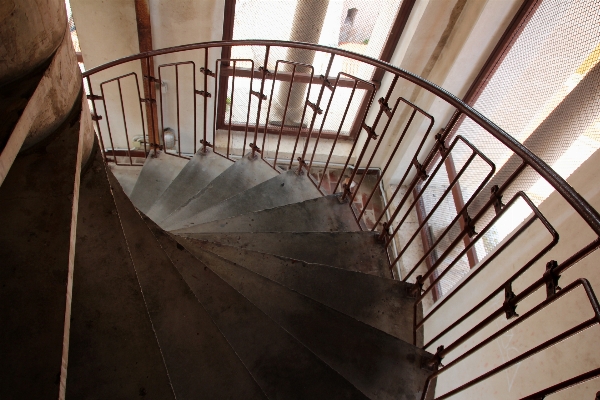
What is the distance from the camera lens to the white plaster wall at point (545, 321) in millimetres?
1836

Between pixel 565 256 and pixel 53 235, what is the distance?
2.13 metres

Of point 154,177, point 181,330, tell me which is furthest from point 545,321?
point 154,177

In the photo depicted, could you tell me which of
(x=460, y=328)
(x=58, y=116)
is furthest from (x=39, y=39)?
(x=460, y=328)

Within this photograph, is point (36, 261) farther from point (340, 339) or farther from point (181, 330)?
point (340, 339)

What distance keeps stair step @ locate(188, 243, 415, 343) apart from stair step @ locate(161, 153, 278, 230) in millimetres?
806

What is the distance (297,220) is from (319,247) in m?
0.31

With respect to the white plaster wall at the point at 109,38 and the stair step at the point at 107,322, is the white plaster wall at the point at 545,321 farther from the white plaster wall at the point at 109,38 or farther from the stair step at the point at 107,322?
the white plaster wall at the point at 109,38

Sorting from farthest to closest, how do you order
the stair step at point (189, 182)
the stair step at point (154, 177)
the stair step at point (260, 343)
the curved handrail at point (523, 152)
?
the stair step at point (154, 177)
the stair step at point (189, 182)
the stair step at point (260, 343)
the curved handrail at point (523, 152)

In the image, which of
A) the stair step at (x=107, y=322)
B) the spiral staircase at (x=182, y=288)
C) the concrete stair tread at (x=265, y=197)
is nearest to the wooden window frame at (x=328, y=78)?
the concrete stair tread at (x=265, y=197)

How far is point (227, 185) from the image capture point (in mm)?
3186

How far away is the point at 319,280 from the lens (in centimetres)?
226

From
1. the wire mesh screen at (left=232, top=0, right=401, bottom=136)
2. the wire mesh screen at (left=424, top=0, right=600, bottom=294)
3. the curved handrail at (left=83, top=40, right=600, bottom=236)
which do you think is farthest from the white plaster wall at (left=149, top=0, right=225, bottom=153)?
the wire mesh screen at (left=424, top=0, right=600, bottom=294)

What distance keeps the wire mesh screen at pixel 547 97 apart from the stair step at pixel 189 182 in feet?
7.49

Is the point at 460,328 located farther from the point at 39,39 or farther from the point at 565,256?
the point at 39,39
